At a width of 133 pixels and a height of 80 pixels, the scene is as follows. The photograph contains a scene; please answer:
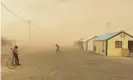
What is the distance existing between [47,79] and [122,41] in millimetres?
25130

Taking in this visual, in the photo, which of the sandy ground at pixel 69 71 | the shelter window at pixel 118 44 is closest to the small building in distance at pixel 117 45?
the shelter window at pixel 118 44

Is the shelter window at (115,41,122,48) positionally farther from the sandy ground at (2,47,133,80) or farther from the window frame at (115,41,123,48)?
the sandy ground at (2,47,133,80)

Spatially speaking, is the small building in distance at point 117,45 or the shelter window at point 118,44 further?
the shelter window at point 118,44

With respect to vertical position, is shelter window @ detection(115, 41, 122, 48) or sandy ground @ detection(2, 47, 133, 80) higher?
shelter window @ detection(115, 41, 122, 48)

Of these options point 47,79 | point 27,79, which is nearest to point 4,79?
point 27,79

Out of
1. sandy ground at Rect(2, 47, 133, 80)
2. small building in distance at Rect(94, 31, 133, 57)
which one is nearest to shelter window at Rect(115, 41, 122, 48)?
small building in distance at Rect(94, 31, 133, 57)

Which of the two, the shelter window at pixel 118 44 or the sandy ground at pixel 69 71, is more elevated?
the shelter window at pixel 118 44

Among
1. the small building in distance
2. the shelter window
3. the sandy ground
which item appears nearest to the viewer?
the sandy ground

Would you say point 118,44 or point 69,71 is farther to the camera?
point 118,44

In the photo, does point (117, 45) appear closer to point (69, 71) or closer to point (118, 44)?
point (118, 44)

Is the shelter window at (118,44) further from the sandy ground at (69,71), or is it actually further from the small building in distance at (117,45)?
the sandy ground at (69,71)

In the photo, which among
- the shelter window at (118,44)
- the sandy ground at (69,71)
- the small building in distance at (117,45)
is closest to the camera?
the sandy ground at (69,71)

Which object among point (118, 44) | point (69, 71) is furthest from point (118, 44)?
point (69, 71)

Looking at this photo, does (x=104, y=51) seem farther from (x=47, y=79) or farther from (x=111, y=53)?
(x=47, y=79)
